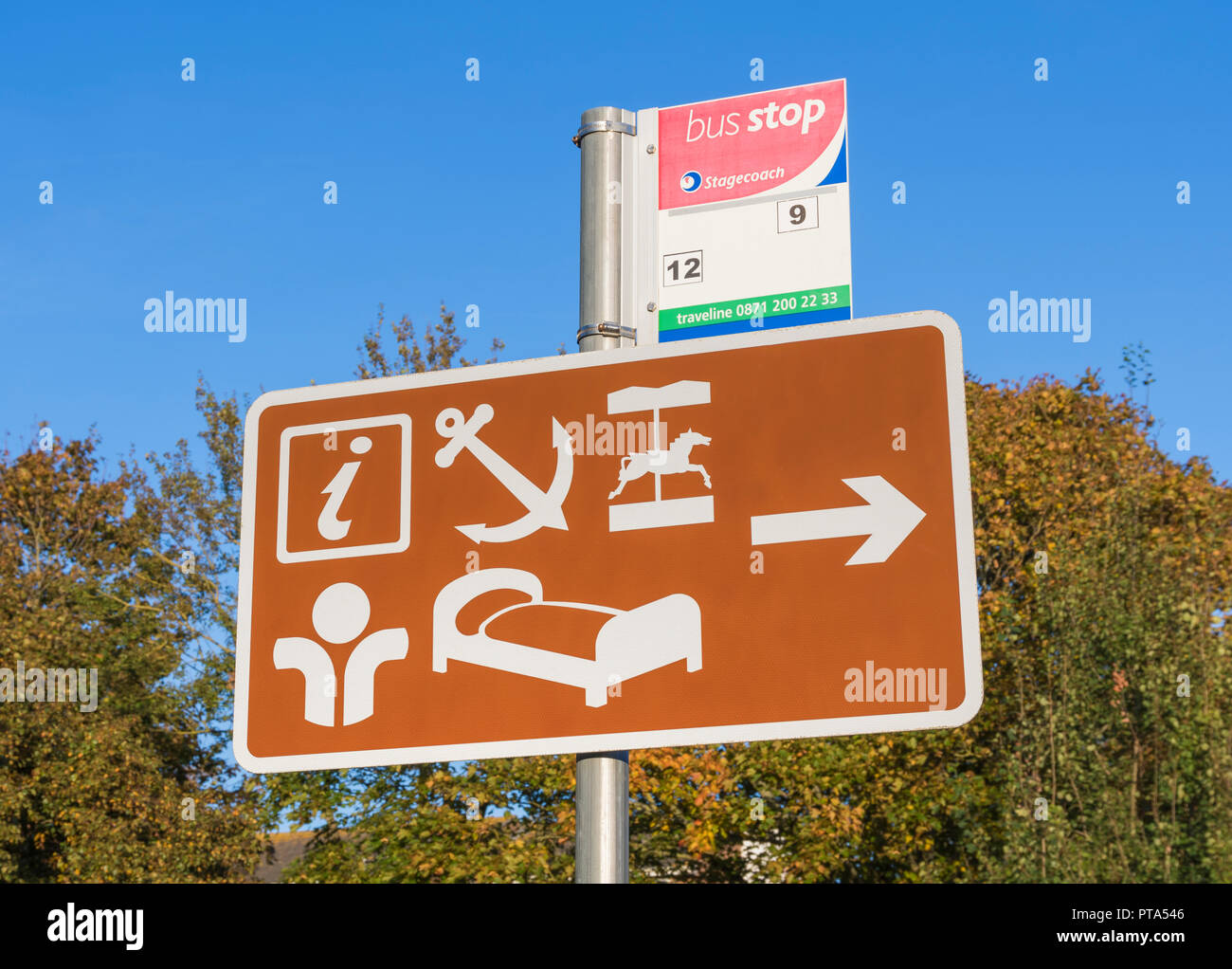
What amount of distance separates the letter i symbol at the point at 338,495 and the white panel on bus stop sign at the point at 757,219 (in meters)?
0.78

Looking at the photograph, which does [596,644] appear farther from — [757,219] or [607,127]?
[607,127]

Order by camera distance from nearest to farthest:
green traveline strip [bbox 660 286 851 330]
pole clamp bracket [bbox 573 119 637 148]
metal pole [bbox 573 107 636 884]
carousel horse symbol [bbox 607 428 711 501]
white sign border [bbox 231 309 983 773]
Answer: white sign border [bbox 231 309 983 773] < metal pole [bbox 573 107 636 884] < carousel horse symbol [bbox 607 428 711 501] < green traveline strip [bbox 660 286 851 330] < pole clamp bracket [bbox 573 119 637 148]

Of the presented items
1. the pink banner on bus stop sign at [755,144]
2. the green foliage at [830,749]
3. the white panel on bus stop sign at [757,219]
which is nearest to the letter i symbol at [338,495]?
the white panel on bus stop sign at [757,219]

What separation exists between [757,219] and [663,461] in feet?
2.30

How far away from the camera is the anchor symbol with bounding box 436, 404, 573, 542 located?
2.94m

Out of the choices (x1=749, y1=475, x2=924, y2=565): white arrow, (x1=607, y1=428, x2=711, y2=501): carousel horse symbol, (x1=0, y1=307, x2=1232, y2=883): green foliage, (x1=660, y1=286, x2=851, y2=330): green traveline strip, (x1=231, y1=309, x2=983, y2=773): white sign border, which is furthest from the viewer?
(x1=0, y1=307, x2=1232, y2=883): green foliage

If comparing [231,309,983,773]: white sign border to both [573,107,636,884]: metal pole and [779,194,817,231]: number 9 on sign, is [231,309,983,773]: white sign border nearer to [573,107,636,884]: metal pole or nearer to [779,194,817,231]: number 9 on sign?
[573,107,636,884]: metal pole

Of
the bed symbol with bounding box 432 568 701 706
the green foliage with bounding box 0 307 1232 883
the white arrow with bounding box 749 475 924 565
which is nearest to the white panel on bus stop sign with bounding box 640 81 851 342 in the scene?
the white arrow with bounding box 749 475 924 565

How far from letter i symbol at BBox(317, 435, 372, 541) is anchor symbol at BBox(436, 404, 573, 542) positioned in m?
0.22

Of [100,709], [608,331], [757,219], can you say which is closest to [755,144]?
[757,219]

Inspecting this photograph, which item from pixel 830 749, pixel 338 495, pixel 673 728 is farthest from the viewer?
pixel 830 749

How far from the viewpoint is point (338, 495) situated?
10.3 ft

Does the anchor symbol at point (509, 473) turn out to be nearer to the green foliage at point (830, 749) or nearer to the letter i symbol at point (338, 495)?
the letter i symbol at point (338, 495)

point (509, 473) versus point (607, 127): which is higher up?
point (607, 127)
